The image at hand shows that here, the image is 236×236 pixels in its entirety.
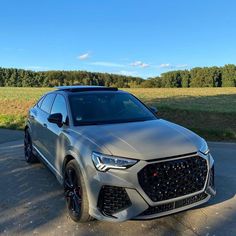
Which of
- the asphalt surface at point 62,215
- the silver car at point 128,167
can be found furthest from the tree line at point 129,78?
the silver car at point 128,167

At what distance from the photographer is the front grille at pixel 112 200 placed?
4133mm

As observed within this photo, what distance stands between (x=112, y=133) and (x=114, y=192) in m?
0.82

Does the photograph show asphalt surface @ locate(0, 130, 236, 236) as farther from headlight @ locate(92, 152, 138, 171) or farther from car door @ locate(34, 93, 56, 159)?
headlight @ locate(92, 152, 138, 171)

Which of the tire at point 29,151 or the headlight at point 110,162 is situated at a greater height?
the headlight at point 110,162

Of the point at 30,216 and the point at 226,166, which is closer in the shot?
the point at 30,216

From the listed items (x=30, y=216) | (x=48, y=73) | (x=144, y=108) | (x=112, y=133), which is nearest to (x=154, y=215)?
(x=112, y=133)

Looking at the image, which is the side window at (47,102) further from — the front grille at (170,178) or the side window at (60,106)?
the front grille at (170,178)

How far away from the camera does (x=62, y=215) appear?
503cm

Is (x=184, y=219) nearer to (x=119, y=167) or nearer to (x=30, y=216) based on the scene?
(x=119, y=167)

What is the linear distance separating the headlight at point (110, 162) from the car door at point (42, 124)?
220cm

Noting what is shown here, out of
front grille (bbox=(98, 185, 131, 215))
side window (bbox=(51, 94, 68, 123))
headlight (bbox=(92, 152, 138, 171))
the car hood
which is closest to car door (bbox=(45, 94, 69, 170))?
side window (bbox=(51, 94, 68, 123))

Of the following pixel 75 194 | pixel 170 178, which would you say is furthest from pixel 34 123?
pixel 170 178

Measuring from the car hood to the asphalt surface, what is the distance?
92 centimetres

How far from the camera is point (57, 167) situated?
18.3 ft
